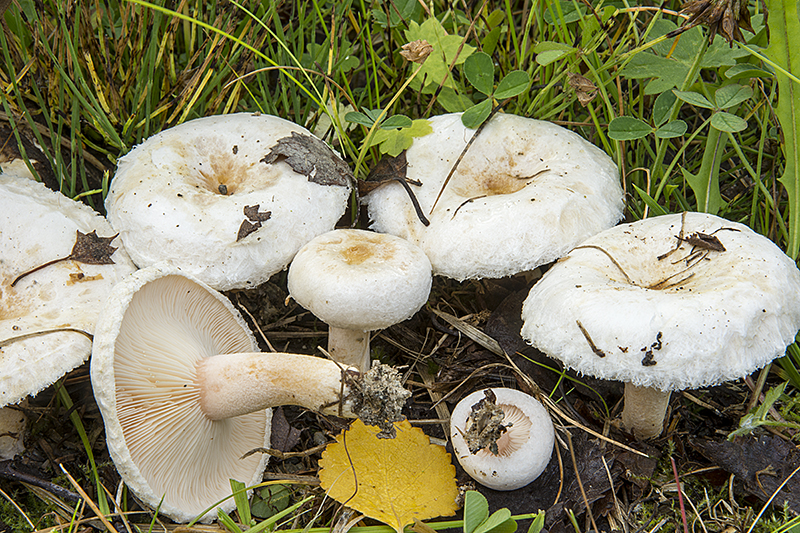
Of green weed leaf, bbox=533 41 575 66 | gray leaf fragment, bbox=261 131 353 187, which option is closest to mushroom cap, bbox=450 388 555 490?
gray leaf fragment, bbox=261 131 353 187

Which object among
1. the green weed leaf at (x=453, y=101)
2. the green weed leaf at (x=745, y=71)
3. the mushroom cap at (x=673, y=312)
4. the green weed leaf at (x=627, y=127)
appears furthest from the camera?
the green weed leaf at (x=453, y=101)

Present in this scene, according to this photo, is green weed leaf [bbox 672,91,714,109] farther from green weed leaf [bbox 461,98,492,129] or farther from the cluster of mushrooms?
green weed leaf [bbox 461,98,492,129]

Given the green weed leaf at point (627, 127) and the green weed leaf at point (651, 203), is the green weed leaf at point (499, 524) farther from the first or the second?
the green weed leaf at point (627, 127)

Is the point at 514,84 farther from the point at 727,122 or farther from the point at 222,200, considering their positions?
the point at 222,200

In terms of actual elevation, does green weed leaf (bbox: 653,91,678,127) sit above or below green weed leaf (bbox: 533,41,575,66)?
below

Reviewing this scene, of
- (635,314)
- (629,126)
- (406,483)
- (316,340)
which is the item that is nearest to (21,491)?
(316,340)

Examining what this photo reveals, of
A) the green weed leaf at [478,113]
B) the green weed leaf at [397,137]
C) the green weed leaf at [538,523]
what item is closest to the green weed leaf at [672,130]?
the green weed leaf at [478,113]
